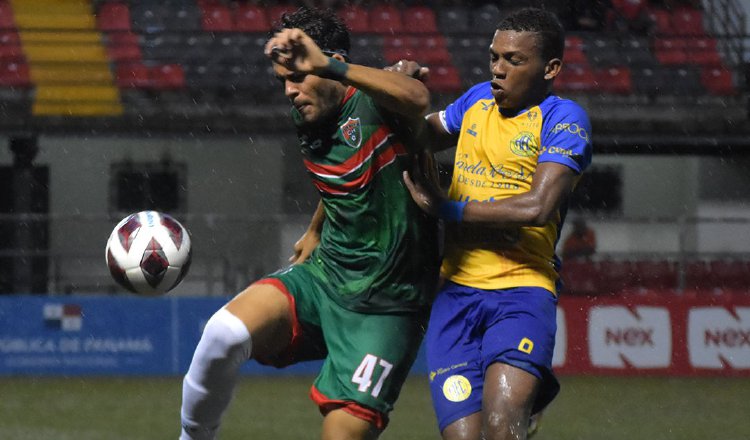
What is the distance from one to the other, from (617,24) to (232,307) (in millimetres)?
14951

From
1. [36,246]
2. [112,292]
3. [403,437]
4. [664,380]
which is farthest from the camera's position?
[36,246]

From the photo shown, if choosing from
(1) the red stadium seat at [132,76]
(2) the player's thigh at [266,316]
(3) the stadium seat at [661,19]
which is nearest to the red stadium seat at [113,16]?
(1) the red stadium seat at [132,76]

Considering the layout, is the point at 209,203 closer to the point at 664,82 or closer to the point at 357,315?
the point at 664,82

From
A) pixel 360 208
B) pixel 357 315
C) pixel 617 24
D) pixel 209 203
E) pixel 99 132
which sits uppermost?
pixel 360 208

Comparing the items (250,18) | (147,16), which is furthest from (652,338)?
(147,16)

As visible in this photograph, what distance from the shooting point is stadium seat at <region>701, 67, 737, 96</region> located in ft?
58.6

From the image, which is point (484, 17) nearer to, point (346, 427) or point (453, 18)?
point (453, 18)

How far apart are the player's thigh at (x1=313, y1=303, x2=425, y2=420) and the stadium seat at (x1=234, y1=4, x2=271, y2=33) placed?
1453 centimetres

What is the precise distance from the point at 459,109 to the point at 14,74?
1332 cm

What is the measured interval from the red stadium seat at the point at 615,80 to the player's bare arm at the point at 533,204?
13.2 meters

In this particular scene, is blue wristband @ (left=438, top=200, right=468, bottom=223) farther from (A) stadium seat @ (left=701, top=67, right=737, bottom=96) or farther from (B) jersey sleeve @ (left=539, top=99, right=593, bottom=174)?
(A) stadium seat @ (left=701, top=67, right=737, bottom=96)

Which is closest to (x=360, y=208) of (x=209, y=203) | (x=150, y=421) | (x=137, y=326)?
(x=150, y=421)

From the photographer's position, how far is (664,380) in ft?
39.7

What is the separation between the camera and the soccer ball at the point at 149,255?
16.4 feet
